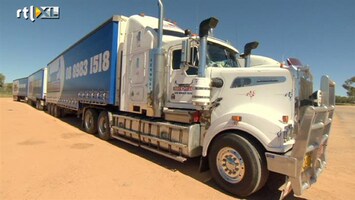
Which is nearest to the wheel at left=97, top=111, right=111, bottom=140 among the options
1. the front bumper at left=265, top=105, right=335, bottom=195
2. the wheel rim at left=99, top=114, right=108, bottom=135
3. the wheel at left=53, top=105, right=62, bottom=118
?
the wheel rim at left=99, top=114, right=108, bottom=135

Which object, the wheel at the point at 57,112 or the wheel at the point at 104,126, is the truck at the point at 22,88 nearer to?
the wheel at the point at 57,112

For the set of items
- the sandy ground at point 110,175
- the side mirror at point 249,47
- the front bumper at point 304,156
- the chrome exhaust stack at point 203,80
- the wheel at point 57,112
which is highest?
the side mirror at point 249,47

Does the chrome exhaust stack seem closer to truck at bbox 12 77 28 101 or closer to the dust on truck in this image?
the dust on truck

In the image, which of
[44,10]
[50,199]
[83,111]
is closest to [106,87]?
[83,111]

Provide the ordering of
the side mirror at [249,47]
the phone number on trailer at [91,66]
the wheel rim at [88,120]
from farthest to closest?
the wheel rim at [88,120] < the phone number on trailer at [91,66] < the side mirror at [249,47]

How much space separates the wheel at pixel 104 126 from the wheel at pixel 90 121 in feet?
1.76

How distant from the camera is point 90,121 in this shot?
10125mm

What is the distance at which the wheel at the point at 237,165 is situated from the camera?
4031 mm

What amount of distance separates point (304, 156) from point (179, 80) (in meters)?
2.97

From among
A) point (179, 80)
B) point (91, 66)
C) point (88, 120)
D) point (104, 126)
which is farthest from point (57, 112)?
point (179, 80)

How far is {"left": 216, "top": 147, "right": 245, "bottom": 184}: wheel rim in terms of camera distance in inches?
166

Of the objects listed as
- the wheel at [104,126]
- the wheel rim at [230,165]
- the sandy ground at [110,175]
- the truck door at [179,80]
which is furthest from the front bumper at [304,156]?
the wheel at [104,126]

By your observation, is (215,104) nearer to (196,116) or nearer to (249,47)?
(196,116)

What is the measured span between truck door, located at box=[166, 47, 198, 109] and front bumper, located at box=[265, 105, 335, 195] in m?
2.18
